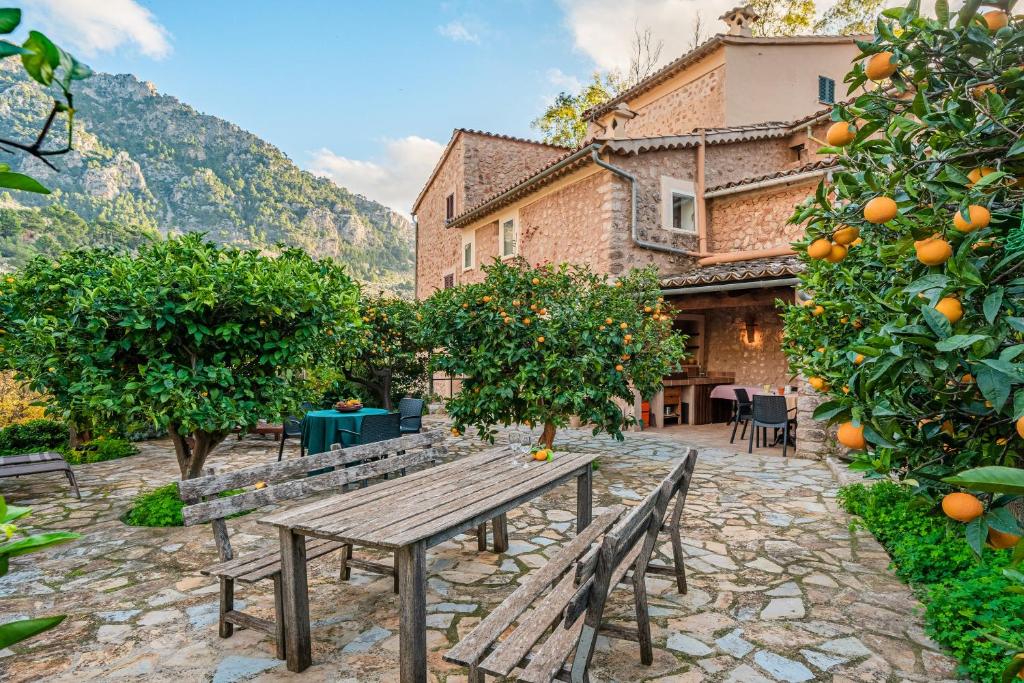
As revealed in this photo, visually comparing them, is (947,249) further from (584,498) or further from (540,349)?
(540,349)

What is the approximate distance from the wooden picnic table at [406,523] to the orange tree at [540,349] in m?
2.44

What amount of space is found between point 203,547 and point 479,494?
2.56 m

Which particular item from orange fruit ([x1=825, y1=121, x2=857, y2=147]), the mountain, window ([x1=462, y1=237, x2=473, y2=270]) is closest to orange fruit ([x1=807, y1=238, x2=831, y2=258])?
orange fruit ([x1=825, y1=121, x2=857, y2=147])

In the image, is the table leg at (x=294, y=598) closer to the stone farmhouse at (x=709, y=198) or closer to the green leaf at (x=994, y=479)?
the green leaf at (x=994, y=479)

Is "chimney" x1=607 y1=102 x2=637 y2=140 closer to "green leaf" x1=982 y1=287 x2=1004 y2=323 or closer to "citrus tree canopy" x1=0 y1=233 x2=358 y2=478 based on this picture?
"citrus tree canopy" x1=0 y1=233 x2=358 y2=478

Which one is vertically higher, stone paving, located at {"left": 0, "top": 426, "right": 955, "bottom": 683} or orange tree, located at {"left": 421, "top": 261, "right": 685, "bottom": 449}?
orange tree, located at {"left": 421, "top": 261, "right": 685, "bottom": 449}

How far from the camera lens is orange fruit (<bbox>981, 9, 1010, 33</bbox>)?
140cm

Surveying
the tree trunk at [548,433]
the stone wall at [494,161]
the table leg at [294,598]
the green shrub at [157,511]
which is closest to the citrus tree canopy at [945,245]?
the table leg at [294,598]

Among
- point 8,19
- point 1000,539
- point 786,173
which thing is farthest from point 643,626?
point 786,173

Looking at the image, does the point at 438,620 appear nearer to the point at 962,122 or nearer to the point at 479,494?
the point at 479,494

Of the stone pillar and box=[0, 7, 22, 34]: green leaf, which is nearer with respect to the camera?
box=[0, 7, 22, 34]: green leaf

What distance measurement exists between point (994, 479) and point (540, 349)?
5210mm

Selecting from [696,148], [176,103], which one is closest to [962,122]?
[696,148]

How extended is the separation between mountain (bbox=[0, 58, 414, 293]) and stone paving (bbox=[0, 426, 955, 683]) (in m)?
34.8
